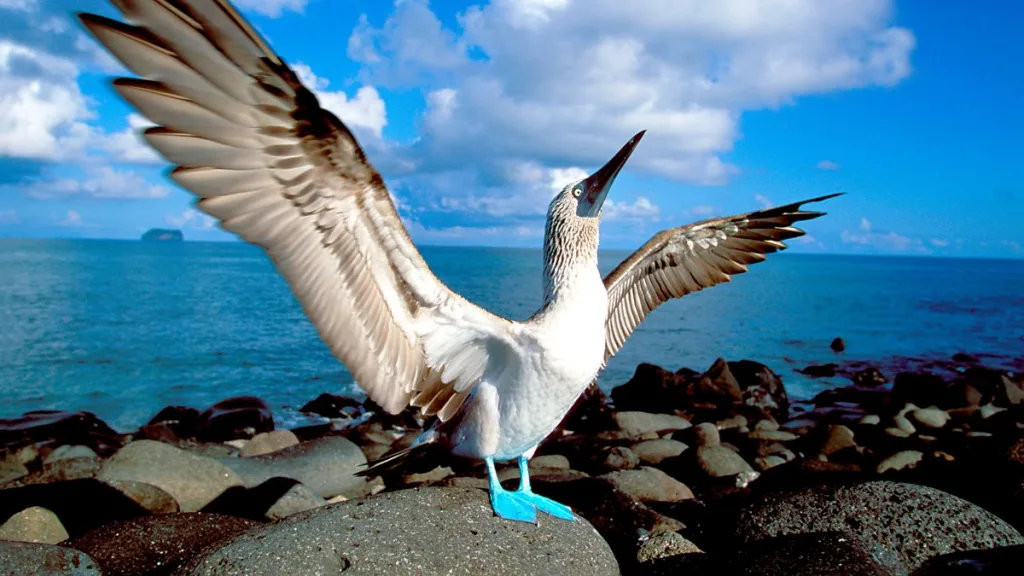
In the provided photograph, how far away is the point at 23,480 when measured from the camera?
7098 mm

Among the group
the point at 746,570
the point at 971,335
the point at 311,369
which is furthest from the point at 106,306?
the point at 971,335

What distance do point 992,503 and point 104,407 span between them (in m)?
17.0

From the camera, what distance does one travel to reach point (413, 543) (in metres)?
3.83

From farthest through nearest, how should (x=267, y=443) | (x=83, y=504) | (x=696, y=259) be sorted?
(x=267, y=443) < (x=83, y=504) < (x=696, y=259)

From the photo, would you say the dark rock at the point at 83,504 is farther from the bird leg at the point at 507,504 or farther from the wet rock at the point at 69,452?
the wet rock at the point at 69,452

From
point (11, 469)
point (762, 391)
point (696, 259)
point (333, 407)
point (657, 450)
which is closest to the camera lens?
point (696, 259)

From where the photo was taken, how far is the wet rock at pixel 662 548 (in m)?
4.73

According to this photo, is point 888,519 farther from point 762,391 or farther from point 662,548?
point 762,391

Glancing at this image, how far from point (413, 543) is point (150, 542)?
211 cm

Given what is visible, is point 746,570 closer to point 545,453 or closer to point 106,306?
point 545,453

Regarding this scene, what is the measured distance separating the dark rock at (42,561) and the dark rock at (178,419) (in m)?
9.19

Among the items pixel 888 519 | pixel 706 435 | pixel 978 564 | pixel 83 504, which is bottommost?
pixel 706 435

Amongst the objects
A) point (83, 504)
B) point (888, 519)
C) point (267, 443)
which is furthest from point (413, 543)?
point (267, 443)

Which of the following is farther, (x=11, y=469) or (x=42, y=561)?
(x=11, y=469)
